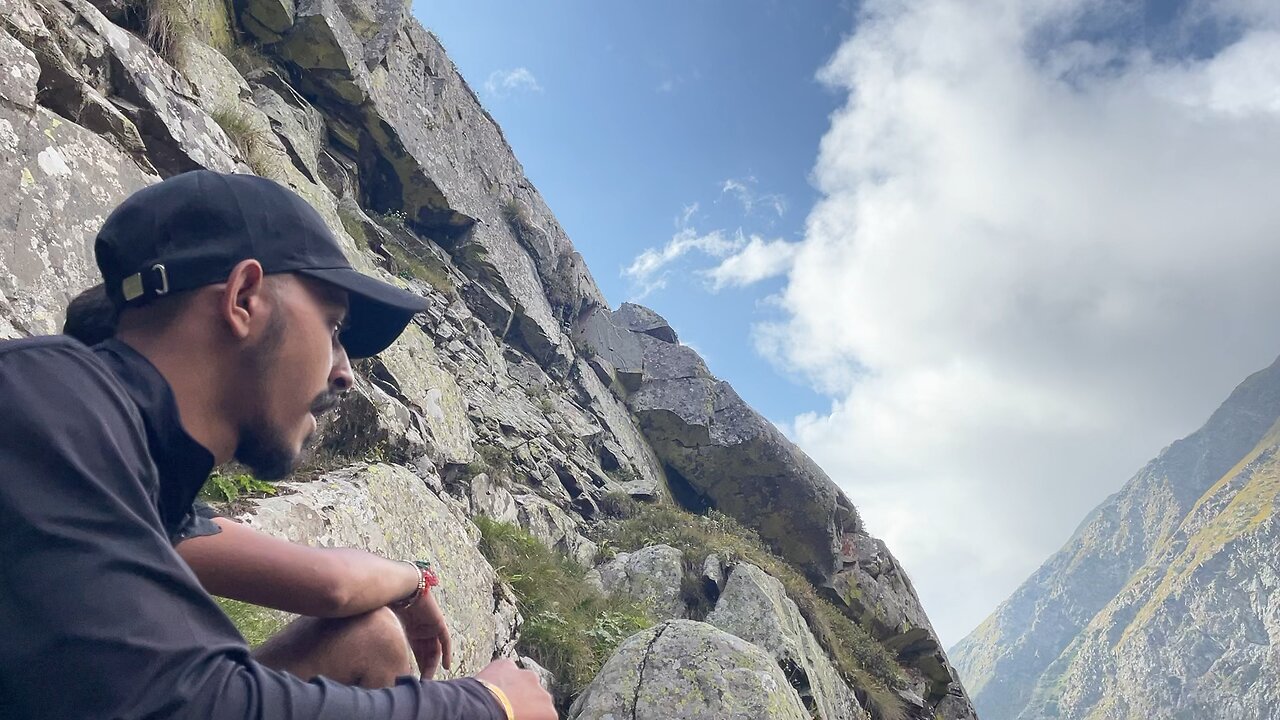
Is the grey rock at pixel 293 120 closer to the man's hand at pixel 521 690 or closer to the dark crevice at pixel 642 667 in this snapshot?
the dark crevice at pixel 642 667

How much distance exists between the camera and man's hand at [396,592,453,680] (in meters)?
2.78

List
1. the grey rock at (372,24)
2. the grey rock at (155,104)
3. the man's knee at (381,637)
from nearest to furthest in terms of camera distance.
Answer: the man's knee at (381,637) → the grey rock at (155,104) → the grey rock at (372,24)

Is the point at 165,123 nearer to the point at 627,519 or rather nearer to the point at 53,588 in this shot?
the point at 53,588

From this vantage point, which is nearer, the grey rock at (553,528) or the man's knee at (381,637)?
the man's knee at (381,637)

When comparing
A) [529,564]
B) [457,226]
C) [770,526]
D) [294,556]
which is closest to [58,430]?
[294,556]

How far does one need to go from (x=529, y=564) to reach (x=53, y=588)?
26.5 feet

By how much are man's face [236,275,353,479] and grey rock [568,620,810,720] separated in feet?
17.3

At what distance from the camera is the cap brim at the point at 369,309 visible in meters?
1.99

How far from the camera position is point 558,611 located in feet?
27.7

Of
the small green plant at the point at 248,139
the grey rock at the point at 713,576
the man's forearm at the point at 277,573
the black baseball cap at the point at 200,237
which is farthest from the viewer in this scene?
the grey rock at the point at 713,576

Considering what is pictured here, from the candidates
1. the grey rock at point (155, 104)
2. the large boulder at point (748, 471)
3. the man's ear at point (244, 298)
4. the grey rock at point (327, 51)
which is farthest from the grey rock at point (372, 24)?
the man's ear at point (244, 298)

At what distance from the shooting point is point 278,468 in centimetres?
191

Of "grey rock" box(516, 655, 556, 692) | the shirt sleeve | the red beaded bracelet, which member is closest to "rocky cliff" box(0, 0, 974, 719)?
"grey rock" box(516, 655, 556, 692)

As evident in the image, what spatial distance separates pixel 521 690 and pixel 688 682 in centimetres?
509
